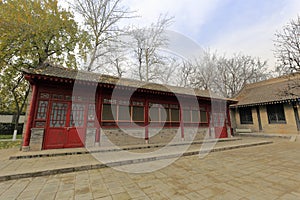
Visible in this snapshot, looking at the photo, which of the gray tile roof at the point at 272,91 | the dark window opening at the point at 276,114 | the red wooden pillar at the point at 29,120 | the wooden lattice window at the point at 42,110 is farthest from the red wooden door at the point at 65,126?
the dark window opening at the point at 276,114

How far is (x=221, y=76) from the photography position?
18672 millimetres

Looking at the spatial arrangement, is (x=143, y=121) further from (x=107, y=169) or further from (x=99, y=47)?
(x=99, y=47)

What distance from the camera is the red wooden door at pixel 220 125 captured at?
378 inches

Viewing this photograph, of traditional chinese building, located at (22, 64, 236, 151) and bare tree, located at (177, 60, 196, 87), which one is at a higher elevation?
bare tree, located at (177, 60, 196, 87)

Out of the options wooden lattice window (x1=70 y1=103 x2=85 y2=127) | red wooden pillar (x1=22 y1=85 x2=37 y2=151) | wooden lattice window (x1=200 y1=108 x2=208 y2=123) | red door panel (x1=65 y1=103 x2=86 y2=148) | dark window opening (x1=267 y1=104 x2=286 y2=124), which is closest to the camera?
red wooden pillar (x1=22 y1=85 x2=37 y2=151)

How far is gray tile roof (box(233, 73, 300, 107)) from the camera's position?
11022 millimetres

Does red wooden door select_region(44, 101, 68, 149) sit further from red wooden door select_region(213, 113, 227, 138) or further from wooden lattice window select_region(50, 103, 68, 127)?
red wooden door select_region(213, 113, 227, 138)

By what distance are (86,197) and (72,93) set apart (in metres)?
4.81

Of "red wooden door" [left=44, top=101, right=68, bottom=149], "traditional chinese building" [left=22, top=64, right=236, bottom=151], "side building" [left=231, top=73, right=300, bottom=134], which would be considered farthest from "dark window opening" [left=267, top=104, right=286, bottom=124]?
"red wooden door" [left=44, top=101, right=68, bottom=149]

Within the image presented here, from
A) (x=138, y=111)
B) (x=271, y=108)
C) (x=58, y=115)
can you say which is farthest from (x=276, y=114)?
(x=58, y=115)

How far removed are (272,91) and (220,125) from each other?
7.85m

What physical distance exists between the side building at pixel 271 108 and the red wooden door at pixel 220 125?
4571mm

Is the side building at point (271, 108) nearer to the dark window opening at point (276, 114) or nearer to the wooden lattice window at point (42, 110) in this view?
the dark window opening at point (276, 114)

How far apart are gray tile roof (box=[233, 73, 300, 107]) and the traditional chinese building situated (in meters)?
6.80
